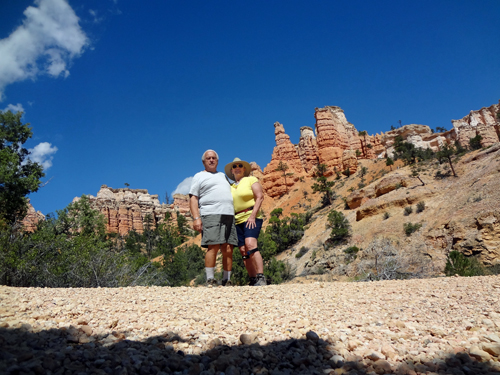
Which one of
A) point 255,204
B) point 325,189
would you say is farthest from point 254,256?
point 325,189

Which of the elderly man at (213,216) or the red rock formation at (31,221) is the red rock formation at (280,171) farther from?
the elderly man at (213,216)

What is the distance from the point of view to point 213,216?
4.95 meters

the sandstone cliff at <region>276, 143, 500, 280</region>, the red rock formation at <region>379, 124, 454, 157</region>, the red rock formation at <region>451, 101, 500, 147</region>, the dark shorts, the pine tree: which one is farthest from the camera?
the red rock formation at <region>379, 124, 454, 157</region>

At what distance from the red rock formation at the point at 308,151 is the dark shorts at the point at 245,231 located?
160 ft

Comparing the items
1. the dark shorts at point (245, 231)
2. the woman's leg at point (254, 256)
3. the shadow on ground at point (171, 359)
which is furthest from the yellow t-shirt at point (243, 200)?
the shadow on ground at point (171, 359)

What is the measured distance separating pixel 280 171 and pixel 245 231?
48918 millimetres

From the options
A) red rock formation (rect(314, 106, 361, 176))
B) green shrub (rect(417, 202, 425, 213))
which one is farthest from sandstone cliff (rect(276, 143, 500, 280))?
red rock formation (rect(314, 106, 361, 176))

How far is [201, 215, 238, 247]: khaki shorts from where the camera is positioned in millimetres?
4832

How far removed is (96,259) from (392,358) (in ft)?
24.0

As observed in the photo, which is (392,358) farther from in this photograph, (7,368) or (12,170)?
(12,170)

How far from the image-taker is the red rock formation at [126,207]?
6706 cm

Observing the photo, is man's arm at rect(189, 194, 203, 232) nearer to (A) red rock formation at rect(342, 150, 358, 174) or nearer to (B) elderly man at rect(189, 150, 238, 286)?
(B) elderly man at rect(189, 150, 238, 286)

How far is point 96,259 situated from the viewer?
24.7ft

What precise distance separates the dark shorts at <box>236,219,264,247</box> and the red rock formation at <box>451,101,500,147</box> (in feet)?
157
